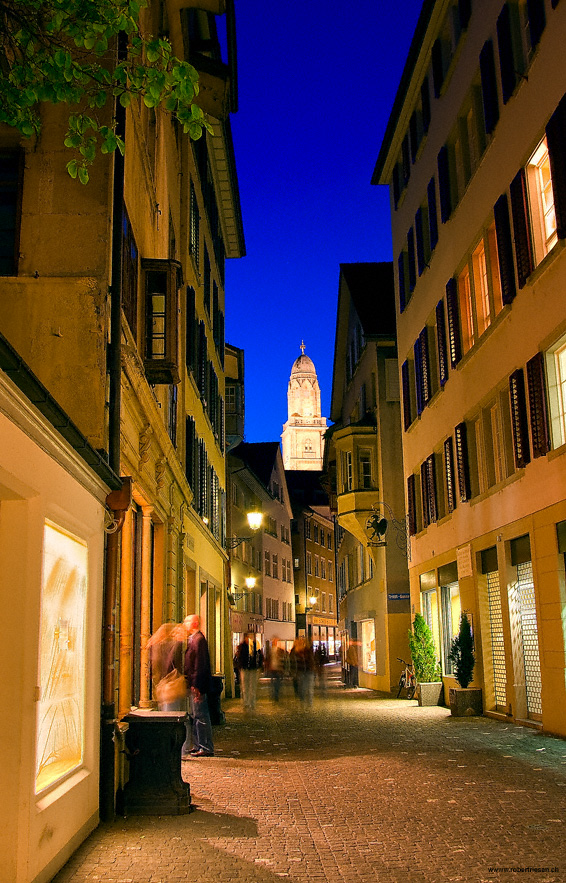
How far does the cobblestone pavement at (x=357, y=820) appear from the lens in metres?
6.36

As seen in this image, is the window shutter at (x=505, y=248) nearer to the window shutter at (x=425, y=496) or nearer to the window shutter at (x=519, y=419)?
the window shutter at (x=519, y=419)

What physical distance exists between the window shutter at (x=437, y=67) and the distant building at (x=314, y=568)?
47976 mm

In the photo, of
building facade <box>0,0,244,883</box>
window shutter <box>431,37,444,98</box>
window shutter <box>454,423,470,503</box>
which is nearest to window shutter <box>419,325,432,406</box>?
window shutter <box>454,423,470,503</box>

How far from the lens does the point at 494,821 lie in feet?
25.6

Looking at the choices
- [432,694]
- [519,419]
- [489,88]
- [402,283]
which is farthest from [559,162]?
[402,283]

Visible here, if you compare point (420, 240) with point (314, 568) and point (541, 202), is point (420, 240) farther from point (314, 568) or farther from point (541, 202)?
point (314, 568)

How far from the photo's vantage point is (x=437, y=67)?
76.4 ft

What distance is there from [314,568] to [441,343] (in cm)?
5668

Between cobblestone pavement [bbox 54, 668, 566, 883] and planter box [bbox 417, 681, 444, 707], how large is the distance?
26.9 ft

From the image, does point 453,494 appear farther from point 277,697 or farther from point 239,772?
point 239,772

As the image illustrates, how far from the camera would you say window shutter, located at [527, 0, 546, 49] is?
14.8 m

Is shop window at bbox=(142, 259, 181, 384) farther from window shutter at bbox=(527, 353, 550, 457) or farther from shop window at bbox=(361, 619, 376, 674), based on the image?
shop window at bbox=(361, 619, 376, 674)

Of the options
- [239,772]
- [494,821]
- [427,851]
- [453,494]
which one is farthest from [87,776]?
[453,494]

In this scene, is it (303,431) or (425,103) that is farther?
(303,431)
